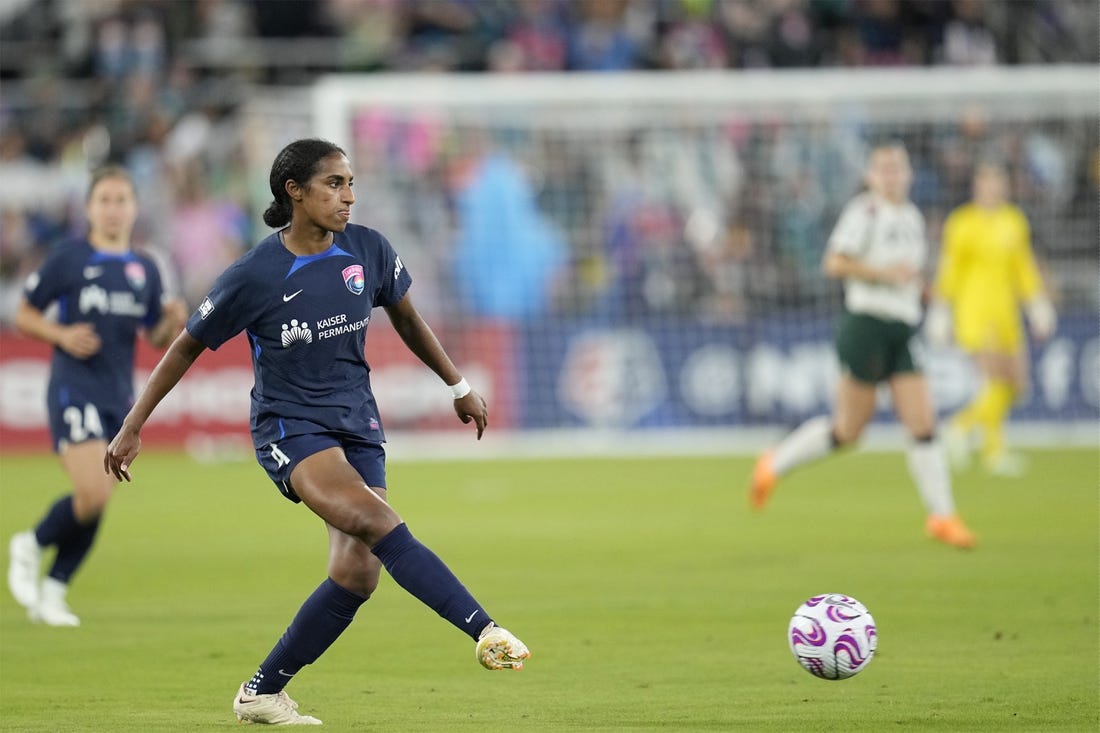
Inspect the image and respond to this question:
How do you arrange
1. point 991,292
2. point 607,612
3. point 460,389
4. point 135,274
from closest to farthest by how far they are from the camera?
point 460,389 → point 607,612 → point 135,274 → point 991,292

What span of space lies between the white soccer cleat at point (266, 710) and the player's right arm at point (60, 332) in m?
3.67

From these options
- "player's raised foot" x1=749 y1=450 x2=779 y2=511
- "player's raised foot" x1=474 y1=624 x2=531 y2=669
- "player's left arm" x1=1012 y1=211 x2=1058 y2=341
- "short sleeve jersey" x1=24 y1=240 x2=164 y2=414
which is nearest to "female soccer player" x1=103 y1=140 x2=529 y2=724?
"player's raised foot" x1=474 y1=624 x2=531 y2=669

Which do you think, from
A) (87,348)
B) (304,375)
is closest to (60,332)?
(87,348)

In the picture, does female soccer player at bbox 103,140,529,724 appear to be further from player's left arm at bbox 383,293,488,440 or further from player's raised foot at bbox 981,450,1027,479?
player's raised foot at bbox 981,450,1027,479

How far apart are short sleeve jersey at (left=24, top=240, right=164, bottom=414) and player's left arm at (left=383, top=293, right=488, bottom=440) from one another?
11.0ft

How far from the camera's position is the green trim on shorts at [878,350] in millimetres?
12883

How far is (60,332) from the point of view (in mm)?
10234

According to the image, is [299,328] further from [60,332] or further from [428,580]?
[60,332]

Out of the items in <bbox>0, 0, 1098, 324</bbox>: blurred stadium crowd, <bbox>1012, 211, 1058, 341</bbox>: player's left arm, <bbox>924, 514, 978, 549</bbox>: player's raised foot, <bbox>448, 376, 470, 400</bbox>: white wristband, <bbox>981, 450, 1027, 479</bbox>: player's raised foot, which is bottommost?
<bbox>981, 450, 1027, 479</bbox>: player's raised foot

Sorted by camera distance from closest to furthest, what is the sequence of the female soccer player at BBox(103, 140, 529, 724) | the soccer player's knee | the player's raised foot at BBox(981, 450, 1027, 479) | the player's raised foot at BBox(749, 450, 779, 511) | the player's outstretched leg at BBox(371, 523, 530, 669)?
the player's outstretched leg at BBox(371, 523, 530, 669) → the female soccer player at BBox(103, 140, 529, 724) → the soccer player's knee → the player's raised foot at BBox(749, 450, 779, 511) → the player's raised foot at BBox(981, 450, 1027, 479)

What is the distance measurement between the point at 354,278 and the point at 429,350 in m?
0.56

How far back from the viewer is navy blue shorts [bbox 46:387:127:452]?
33.6 ft

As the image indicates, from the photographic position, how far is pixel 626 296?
72.5 feet

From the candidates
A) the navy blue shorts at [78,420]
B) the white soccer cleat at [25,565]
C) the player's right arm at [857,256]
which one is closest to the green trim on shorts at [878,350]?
the player's right arm at [857,256]
